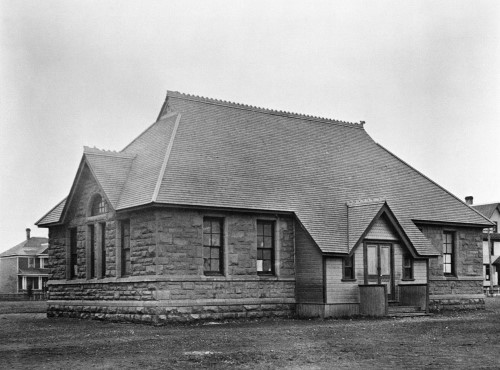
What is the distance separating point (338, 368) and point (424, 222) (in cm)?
1942

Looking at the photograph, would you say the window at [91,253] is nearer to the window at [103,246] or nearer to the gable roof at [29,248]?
the window at [103,246]

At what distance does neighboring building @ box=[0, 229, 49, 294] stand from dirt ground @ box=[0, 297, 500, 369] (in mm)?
64526

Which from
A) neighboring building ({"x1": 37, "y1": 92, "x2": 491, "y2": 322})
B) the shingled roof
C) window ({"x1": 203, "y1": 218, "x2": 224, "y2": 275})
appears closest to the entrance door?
neighboring building ({"x1": 37, "y1": 92, "x2": 491, "y2": 322})

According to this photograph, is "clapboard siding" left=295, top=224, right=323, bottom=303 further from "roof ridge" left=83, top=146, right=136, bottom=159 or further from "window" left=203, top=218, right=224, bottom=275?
"roof ridge" left=83, top=146, right=136, bottom=159

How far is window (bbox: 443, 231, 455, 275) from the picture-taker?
32.9 m

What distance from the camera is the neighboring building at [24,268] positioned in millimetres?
86250

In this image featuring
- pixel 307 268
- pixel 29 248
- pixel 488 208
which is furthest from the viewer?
pixel 29 248

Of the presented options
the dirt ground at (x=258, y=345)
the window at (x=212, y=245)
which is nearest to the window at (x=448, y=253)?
the dirt ground at (x=258, y=345)

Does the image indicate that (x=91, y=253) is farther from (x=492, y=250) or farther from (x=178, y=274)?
(x=492, y=250)

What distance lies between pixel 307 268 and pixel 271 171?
13.7 feet

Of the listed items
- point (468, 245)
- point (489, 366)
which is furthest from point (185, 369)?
point (468, 245)

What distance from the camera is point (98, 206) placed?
28.8m

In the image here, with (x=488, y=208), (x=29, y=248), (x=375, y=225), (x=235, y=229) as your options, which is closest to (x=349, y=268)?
(x=375, y=225)

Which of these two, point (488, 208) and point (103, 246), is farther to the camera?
point (488, 208)
